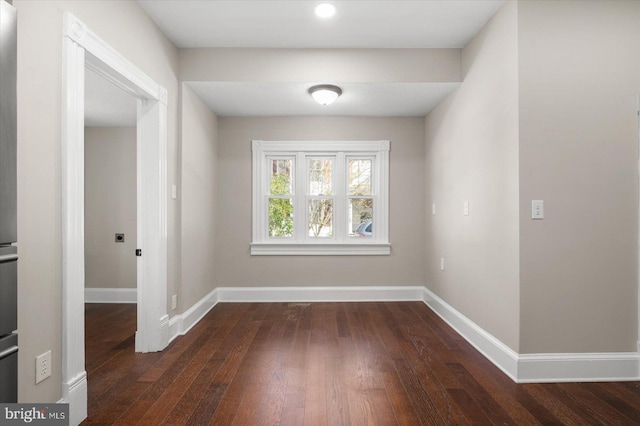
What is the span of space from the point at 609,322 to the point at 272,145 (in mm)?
3758

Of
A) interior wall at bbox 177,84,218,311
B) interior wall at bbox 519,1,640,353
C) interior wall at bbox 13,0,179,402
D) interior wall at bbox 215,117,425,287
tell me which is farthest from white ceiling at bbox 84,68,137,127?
interior wall at bbox 519,1,640,353

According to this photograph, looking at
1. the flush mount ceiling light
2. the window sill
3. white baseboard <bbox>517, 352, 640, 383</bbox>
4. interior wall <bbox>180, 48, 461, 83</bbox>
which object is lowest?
white baseboard <bbox>517, 352, 640, 383</bbox>

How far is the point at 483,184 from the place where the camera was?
287cm

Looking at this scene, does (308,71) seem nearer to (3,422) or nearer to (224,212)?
(224,212)

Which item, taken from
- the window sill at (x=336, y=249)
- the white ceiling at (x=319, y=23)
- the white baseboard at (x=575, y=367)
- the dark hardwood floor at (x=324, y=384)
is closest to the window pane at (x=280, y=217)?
the window sill at (x=336, y=249)

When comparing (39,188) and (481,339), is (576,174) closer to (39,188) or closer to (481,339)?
(481,339)

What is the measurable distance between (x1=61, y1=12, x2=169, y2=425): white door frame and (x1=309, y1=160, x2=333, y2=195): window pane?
2.09 meters

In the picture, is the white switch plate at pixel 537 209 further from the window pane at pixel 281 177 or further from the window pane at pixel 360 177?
the window pane at pixel 281 177

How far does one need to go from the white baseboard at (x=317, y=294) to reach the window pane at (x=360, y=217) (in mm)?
740

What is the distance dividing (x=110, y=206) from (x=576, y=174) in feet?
17.1

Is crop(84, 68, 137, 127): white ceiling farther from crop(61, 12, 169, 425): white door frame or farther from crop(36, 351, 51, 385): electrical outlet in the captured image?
crop(36, 351, 51, 385): electrical outlet

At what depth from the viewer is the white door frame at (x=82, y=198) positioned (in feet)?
5.98

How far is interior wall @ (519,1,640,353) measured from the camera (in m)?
2.37

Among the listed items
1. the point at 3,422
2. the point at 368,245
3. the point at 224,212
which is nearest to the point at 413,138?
the point at 368,245
